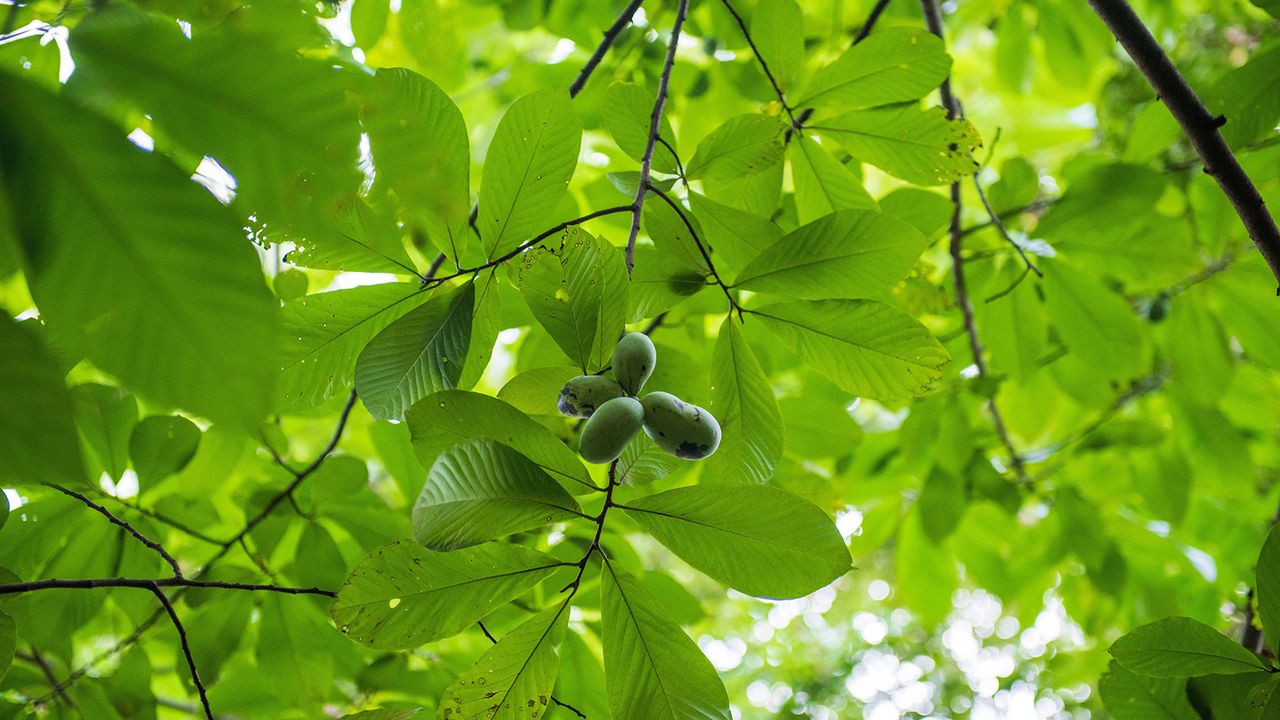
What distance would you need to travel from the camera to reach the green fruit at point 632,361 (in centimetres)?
70

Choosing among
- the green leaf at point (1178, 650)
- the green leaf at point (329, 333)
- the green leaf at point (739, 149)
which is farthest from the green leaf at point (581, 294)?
the green leaf at point (1178, 650)

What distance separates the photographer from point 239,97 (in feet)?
1.21

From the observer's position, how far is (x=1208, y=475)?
69.6 inches

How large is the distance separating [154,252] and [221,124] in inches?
2.7

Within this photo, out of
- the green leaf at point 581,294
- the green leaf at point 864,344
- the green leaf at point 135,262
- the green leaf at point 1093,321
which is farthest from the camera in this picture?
the green leaf at point 1093,321

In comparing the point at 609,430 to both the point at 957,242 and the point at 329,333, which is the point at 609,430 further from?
the point at 957,242

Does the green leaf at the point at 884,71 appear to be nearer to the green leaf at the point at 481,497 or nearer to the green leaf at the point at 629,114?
the green leaf at the point at 629,114

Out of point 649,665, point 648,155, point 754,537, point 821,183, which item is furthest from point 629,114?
point 649,665

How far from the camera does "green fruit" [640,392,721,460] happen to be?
26.8 inches

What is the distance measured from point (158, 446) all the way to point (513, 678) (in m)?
0.77

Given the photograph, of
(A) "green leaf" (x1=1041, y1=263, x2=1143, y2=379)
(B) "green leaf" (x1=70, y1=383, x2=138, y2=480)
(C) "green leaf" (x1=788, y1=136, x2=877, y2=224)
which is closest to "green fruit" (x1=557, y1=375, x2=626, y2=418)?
(C) "green leaf" (x1=788, y1=136, x2=877, y2=224)

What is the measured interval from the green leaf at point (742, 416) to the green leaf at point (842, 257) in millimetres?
83

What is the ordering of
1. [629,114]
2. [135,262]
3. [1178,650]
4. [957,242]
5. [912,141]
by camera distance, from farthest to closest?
1. [957,242]
2. [912,141]
3. [629,114]
4. [1178,650]
5. [135,262]

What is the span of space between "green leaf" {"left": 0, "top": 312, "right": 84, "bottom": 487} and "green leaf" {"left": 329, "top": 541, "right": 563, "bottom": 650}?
401 millimetres
